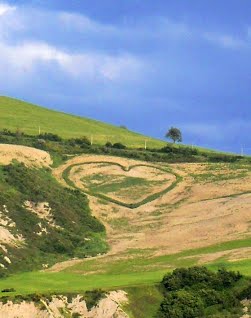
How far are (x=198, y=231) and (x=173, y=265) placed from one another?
48.3 ft

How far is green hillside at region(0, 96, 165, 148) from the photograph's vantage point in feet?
504

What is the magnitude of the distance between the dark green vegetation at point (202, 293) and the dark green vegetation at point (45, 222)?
19.0 m

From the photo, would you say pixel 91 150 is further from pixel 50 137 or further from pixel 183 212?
pixel 183 212

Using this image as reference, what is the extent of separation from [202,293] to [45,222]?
109 ft

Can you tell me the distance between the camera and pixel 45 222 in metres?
91.1

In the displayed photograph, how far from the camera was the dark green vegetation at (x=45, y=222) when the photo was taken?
266 feet

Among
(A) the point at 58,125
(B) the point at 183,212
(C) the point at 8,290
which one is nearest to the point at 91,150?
(B) the point at 183,212

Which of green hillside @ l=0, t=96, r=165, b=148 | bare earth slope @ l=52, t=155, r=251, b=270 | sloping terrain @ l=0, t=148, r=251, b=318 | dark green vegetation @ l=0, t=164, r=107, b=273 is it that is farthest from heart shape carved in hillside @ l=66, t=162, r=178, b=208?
green hillside @ l=0, t=96, r=165, b=148

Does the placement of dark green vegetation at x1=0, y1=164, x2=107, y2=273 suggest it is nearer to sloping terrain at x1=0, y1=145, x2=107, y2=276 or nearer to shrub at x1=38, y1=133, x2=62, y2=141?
sloping terrain at x1=0, y1=145, x2=107, y2=276

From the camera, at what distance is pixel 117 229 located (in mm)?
95875

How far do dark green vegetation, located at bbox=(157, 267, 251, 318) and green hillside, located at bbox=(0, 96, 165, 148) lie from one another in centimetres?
8465

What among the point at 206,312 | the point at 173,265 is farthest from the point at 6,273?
the point at 206,312

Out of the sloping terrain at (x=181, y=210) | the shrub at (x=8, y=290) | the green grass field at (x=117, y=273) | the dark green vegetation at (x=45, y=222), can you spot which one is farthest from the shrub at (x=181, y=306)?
the sloping terrain at (x=181, y=210)

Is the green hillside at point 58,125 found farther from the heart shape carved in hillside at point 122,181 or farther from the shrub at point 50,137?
the heart shape carved in hillside at point 122,181
